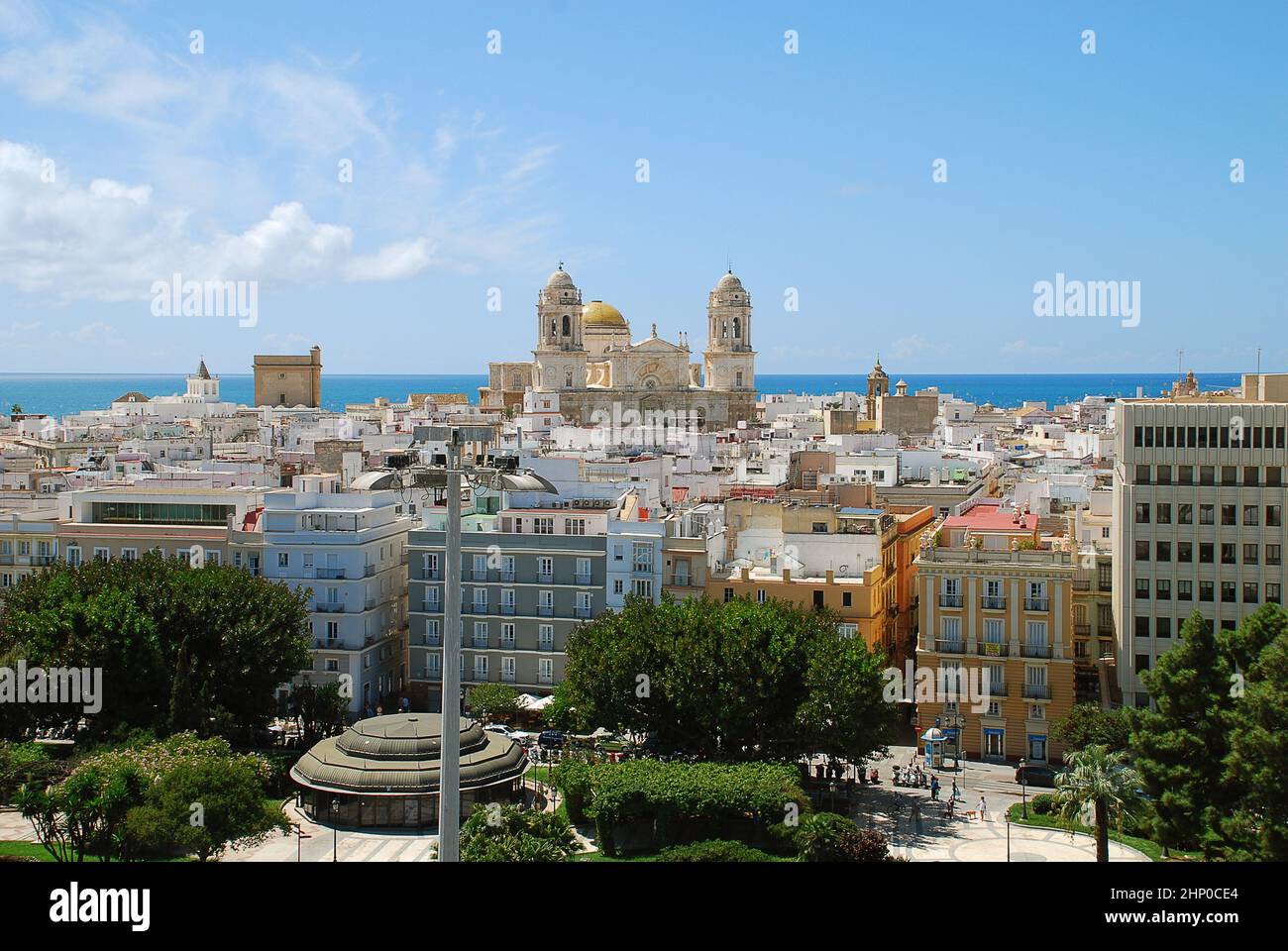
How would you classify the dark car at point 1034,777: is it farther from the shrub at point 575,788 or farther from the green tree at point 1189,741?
the shrub at point 575,788

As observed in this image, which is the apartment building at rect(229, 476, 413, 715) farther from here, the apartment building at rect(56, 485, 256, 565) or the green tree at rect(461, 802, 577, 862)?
the green tree at rect(461, 802, 577, 862)

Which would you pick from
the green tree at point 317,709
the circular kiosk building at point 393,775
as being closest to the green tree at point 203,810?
the circular kiosk building at point 393,775

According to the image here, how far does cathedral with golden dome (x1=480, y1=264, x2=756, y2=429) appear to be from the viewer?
121 metres

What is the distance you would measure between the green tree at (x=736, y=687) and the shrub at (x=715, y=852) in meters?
5.53

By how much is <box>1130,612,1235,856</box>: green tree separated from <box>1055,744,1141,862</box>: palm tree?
567 millimetres

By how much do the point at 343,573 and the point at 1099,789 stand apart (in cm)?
2317

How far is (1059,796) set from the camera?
2708cm

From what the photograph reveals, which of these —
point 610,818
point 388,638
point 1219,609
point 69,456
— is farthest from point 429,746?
point 69,456

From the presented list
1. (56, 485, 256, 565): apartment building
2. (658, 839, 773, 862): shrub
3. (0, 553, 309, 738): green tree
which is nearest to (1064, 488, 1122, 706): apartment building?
(658, 839, 773, 862): shrub

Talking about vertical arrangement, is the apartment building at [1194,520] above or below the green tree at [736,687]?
above

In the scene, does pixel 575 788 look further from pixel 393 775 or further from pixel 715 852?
pixel 715 852

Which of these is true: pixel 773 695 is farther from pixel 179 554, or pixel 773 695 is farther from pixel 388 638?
pixel 179 554

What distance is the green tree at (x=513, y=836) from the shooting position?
25656 millimetres
